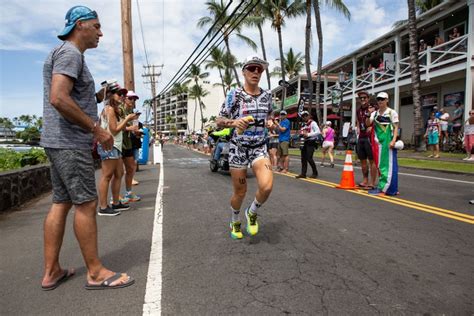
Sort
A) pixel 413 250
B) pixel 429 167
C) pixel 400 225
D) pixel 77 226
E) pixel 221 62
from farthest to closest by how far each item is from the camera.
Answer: pixel 221 62 → pixel 429 167 → pixel 400 225 → pixel 413 250 → pixel 77 226

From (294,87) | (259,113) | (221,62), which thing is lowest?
(259,113)

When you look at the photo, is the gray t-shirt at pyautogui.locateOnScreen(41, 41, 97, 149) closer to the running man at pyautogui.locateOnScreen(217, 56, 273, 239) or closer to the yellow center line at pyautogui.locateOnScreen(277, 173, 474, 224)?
the running man at pyautogui.locateOnScreen(217, 56, 273, 239)

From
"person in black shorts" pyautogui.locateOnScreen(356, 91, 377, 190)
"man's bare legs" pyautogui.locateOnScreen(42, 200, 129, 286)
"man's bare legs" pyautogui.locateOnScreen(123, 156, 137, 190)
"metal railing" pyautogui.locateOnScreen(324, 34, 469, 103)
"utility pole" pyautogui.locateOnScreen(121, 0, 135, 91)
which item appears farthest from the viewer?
"metal railing" pyautogui.locateOnScreen(324, 34, 469, 103)

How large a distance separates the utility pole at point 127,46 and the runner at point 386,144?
8905 mm

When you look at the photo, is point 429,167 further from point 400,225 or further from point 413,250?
point 413,250

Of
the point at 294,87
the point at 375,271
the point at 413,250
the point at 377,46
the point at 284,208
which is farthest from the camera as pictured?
the point at 294,87

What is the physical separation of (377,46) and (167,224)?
76.5ft

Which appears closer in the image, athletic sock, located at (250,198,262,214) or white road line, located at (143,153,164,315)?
white road line, located at (143,153,164,315)

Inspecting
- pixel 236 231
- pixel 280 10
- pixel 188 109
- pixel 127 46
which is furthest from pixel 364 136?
pixel 188 109

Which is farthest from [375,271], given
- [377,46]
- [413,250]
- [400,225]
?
[377,46]

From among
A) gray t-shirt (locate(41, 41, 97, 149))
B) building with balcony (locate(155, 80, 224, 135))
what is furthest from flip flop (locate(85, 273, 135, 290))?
building with balcony (locate(155, 80, 224, 135))

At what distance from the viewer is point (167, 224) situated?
484 cm

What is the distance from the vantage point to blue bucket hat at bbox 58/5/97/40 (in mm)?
2779

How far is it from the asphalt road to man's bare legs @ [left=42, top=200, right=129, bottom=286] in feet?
0.45
